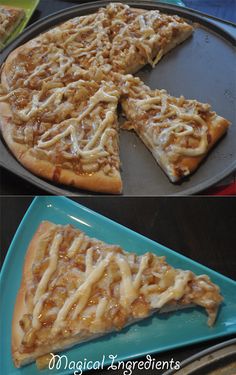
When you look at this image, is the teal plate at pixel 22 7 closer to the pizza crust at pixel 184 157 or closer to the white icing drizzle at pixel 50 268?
the pizza crust at pixel 184 157

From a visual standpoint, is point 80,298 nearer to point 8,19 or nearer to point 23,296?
point 23,296

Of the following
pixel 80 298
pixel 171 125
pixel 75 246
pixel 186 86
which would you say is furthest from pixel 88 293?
pixel 186 86

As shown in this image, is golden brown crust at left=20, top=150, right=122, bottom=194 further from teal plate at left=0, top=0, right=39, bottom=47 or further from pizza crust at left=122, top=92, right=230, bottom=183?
teal plate at left=0, top=0, right=39, bottom=47

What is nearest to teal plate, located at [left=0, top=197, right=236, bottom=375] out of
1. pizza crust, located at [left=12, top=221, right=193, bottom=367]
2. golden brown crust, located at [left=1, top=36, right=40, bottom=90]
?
pizza crust, located at [left=12, top=221, right=193, bottom=367]

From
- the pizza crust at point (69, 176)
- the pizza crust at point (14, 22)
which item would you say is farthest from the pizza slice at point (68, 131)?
the pizza crust at point (14, 22)

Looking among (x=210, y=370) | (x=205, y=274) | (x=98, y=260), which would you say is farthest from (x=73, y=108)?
(x=210, y=370)
